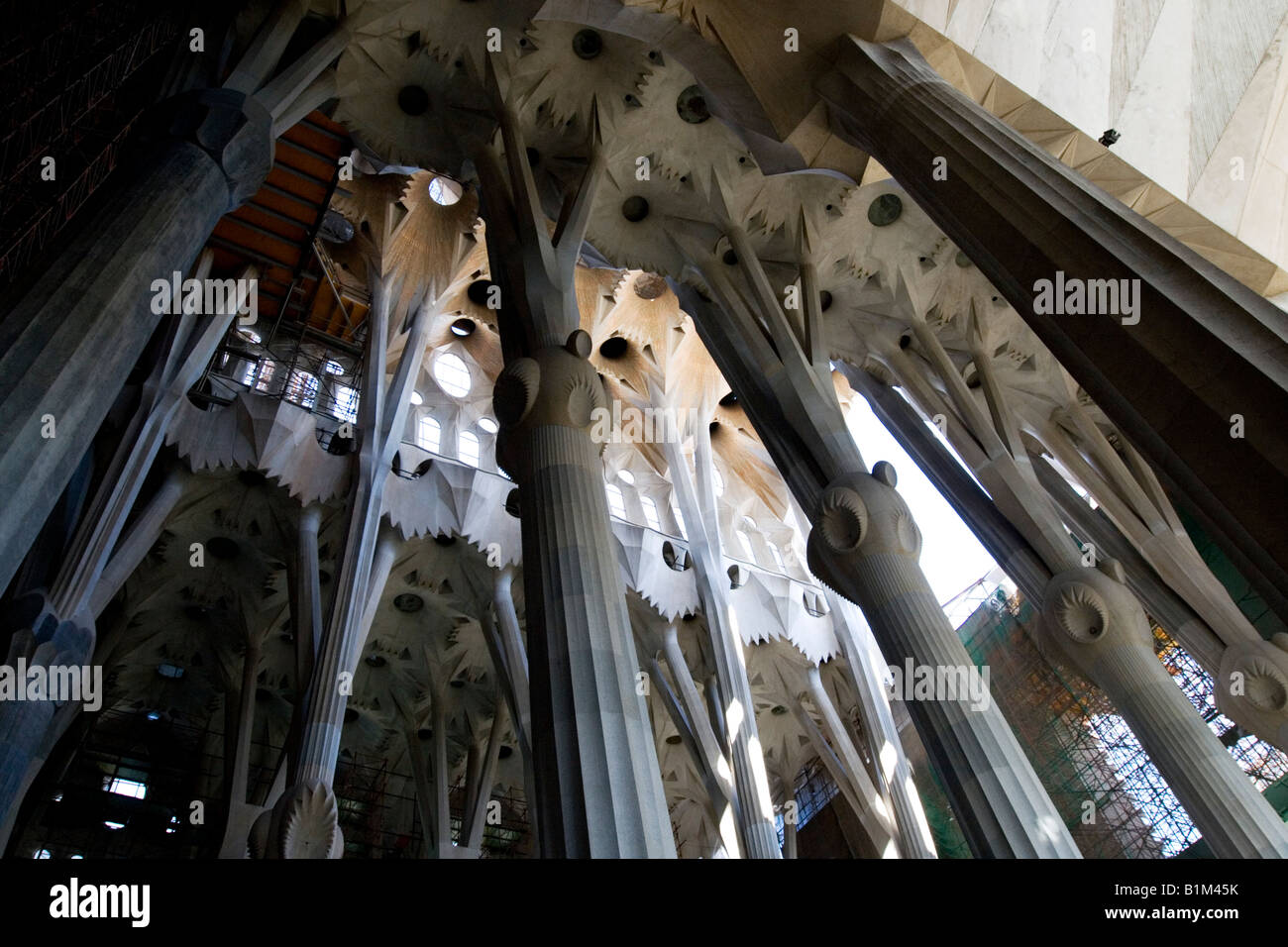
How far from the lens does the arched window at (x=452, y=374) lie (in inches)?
754

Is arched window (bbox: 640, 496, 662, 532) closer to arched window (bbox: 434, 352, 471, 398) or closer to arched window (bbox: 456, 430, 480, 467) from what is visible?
arched window (bbox: 456, 430, 480, 467)

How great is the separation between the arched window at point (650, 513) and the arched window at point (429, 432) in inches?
167

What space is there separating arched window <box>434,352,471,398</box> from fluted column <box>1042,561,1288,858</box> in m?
12.3

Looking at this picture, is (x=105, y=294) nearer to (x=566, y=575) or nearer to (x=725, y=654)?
(x=566, y=575)

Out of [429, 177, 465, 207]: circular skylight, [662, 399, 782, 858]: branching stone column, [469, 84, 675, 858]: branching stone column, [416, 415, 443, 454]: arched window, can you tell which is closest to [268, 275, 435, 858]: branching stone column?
[429, 177, 465, 207]: circular skylight

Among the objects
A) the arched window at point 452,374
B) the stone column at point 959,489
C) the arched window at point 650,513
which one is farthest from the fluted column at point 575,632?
the arched window at point 650,513

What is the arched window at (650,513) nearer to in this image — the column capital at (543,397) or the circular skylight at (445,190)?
the circular skylight at (445,190)

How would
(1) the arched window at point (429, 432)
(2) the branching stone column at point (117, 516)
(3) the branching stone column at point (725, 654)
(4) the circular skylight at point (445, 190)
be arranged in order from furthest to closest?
(1) the arched window at point (429, 432) → (4) the circular skylight at point (445, 190) → (3) the branching stone column at point (725, 654) → (2) the branching stone column at point (117, 516)

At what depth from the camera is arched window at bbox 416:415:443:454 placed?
59.2ft

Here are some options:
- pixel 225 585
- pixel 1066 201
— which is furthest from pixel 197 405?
pixel 1066 201

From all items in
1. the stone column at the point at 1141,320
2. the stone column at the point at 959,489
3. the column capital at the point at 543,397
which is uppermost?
the stone column at the point at 959,489

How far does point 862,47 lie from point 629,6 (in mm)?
2760

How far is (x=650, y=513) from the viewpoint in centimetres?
1967
